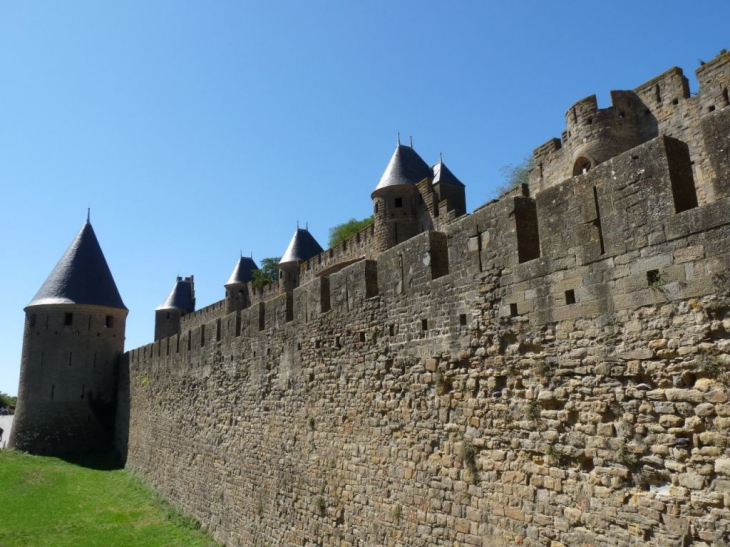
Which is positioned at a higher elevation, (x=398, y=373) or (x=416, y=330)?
(x=416, y=330)

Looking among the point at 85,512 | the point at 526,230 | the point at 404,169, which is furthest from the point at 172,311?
the point at 526,230

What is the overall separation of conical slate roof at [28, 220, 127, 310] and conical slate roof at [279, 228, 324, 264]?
8247 millimetres

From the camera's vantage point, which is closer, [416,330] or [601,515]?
[601,515]

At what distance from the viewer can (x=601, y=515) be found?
14.8 feet

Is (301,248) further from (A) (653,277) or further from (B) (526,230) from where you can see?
(A) (653,277)

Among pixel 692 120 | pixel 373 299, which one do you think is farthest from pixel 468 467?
pixel 692 120

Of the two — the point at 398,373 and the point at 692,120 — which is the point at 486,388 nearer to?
the point at 398,373

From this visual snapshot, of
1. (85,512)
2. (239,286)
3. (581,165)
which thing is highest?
(239,286)

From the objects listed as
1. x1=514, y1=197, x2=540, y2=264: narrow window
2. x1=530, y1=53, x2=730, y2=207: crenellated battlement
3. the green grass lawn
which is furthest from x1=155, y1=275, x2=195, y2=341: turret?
x1=514, y1=197, x2=540, y2=264: narrow window

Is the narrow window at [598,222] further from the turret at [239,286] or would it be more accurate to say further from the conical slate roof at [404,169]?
the turret at [239,286]

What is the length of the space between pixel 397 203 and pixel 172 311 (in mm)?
22483

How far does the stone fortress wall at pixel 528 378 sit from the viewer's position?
4.11m

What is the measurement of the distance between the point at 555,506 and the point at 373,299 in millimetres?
3452

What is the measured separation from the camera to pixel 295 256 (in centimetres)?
3002
